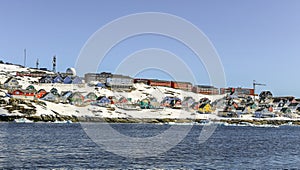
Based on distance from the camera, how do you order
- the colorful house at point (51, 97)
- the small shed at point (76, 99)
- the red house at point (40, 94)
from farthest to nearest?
the small shed at point (76, 99)
the red house at point (40, 94)
the colorful house at point (51, 97)

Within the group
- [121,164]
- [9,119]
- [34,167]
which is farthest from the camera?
A: [9,119]

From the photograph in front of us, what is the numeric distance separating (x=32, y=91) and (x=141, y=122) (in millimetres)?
53715

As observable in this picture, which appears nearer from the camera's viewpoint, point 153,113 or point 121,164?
point 121,164

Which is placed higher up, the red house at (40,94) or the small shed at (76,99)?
the red house at (40,94)

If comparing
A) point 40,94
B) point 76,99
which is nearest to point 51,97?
point 40,94

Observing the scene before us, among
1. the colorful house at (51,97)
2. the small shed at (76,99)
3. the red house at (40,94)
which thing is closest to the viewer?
the colorful house at (51,97)

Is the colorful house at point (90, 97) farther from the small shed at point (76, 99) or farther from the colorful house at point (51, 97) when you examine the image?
the colorful house at point (51, 97)

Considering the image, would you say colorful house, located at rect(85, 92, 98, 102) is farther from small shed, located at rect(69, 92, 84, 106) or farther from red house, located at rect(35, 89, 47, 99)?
red house, located at rect(35, 89, 47, 99)

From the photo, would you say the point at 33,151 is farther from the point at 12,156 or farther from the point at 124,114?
the point at 124,114

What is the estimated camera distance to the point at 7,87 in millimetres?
194625

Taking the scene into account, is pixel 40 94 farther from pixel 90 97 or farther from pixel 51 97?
pixel 90 97

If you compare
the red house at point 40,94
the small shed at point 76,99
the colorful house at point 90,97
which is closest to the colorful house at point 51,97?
the red house at point 40,94

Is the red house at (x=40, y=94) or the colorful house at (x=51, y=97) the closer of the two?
the colorful house at (x=51, y=97)

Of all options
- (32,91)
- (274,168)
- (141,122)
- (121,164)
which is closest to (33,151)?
(121,164)
